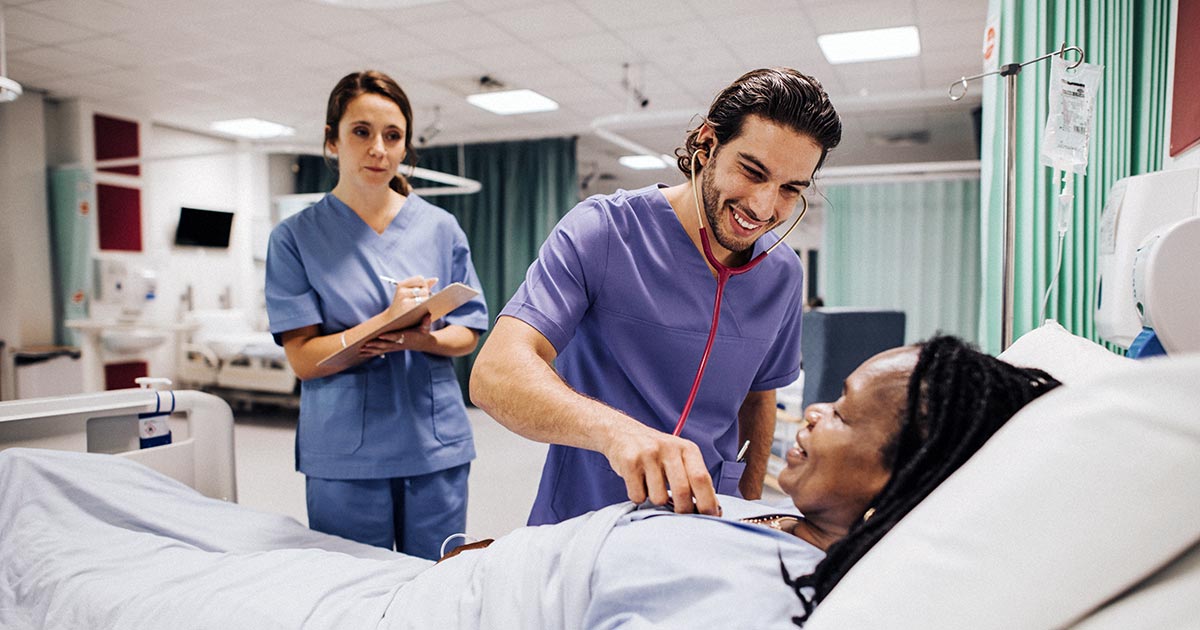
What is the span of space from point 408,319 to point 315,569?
1.67 ft

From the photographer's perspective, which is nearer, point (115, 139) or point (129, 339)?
point (129, 339)

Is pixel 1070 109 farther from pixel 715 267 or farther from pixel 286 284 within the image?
pixel 286 284

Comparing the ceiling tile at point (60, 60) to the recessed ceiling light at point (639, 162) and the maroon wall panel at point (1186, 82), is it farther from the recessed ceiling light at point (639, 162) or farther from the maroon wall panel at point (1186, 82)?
the maroon wall panel at point (1186, 82)

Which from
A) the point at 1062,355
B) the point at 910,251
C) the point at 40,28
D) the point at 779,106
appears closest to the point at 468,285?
the point at 779,106

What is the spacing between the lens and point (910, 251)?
5.47 meters

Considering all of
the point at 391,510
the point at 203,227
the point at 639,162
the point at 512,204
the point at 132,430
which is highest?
the point at 639,162

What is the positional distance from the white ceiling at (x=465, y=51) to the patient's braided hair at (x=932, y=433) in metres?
2.23

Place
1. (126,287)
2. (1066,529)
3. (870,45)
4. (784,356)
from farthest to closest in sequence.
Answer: (126,287)
(870,45)
(784,356)
(1066,529)

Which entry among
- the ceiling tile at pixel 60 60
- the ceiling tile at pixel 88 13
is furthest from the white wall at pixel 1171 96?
the ceiling tile at pixel 60 60

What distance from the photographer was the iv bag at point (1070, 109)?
1.37 metres

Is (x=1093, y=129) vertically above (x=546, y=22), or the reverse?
(x=546, y=22)

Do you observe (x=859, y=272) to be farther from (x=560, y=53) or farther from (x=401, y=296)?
(x=401, y=296)

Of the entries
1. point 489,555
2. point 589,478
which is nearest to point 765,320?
point 589,478

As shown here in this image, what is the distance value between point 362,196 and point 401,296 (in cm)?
33
